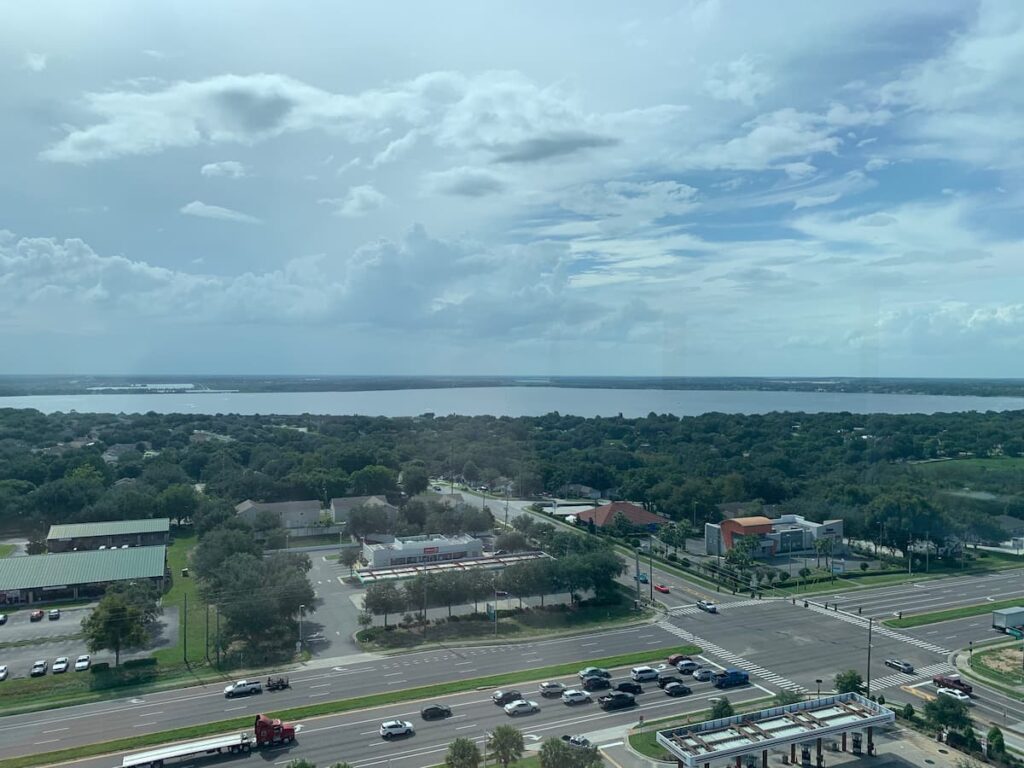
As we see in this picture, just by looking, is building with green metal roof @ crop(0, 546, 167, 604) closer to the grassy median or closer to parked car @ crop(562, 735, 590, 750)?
the grassy median

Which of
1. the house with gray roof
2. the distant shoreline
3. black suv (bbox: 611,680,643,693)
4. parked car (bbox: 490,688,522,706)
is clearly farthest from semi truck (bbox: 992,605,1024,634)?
the distant shoreline

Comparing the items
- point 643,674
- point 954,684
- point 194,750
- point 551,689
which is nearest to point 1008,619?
point 954,684

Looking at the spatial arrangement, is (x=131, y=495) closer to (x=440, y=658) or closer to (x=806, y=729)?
(x=440, y=658)

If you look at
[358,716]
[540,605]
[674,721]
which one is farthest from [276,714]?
[540,605]

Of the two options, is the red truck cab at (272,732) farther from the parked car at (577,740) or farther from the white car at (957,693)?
the white car at (957,693)

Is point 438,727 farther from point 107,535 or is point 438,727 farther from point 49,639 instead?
point 107,535

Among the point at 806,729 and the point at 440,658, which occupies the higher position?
the point at 806,729

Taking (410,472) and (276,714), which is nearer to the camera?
(276,714)
